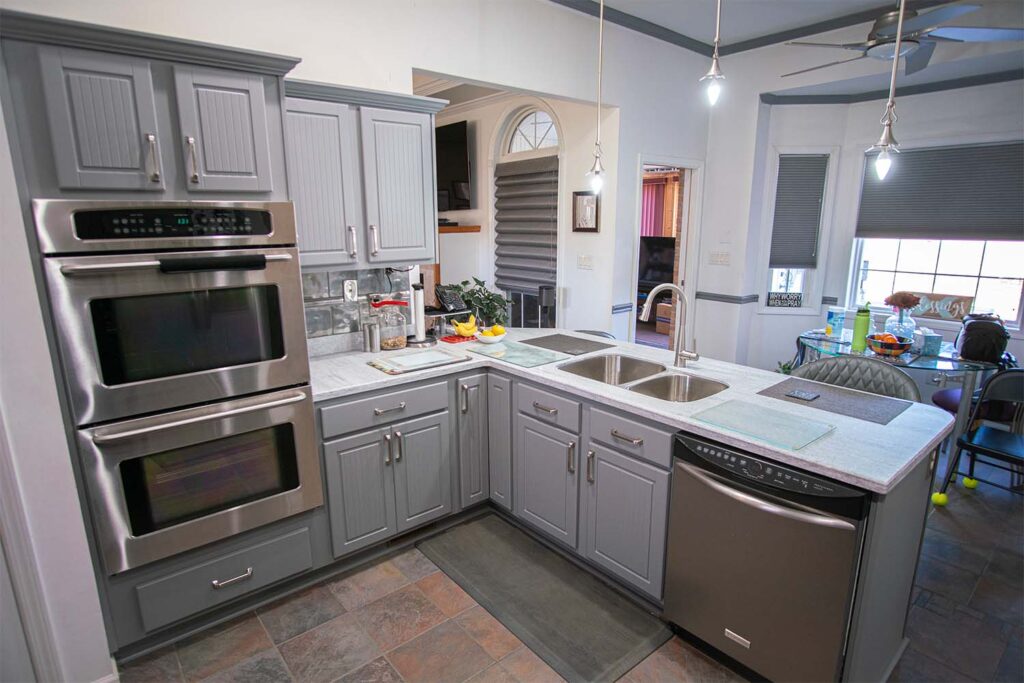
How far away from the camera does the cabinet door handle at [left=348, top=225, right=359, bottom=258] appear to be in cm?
264

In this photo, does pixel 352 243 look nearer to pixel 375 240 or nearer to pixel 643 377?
Result: pixel 375 240

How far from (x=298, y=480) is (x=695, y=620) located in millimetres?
1692

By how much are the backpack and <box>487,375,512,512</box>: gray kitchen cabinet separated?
9.75 feet

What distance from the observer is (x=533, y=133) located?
5.17m

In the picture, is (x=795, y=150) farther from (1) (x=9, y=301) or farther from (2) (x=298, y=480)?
(1) (x=9, y=301)

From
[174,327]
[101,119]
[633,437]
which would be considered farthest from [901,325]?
[101,119]

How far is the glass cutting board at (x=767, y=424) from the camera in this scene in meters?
1.79

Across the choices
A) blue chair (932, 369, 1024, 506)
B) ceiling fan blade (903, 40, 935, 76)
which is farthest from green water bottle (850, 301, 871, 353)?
ceiling fan blade (903, 40, 935, 76)

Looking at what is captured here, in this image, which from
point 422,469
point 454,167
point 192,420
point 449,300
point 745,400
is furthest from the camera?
point 454,167

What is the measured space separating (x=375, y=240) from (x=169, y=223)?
996mm

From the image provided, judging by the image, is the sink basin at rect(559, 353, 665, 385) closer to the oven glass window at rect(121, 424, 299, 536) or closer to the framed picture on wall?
the oven glass window at rect(121, 424, 299, 536)

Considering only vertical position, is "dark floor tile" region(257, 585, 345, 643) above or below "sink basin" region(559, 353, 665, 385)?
below

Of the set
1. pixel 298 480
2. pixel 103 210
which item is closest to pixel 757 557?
pixel 298 480

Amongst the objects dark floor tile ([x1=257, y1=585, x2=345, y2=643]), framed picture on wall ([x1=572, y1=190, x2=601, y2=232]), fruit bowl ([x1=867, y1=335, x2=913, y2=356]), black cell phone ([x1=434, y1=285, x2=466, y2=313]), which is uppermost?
framed picture on wall ([x1=572, y1=190, x2=601, y2=232])
